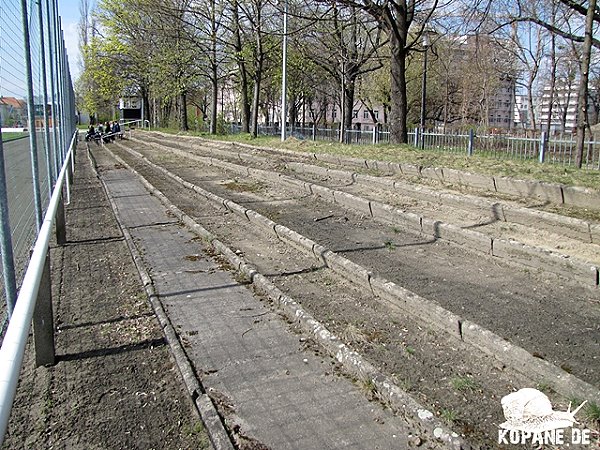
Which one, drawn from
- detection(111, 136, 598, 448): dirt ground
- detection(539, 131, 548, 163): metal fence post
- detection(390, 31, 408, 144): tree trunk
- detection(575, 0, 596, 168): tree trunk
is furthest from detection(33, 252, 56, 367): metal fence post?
detection(539, 131, 548, 163): metal fence post

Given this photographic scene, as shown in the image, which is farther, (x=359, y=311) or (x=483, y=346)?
(x=359, y=311)

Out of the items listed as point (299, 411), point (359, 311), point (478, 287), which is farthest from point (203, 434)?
point (478, 287)

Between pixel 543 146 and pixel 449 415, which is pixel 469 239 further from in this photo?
pixel 543 146

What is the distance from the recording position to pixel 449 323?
4.49 m

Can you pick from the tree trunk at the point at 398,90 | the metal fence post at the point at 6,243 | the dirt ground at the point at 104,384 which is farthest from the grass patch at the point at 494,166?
the metal fence post at the point at 6,243

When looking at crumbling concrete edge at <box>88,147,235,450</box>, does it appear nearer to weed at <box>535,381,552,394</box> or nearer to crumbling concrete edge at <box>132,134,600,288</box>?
weed at <box>535,381,552,394</box>

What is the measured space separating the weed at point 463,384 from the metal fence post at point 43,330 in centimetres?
309

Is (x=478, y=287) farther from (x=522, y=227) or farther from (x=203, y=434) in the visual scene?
(x=203, y=434)

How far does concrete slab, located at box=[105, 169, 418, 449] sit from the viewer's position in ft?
10.5

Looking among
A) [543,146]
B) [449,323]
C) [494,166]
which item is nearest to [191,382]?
[449,323]

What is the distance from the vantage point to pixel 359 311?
5.05 m

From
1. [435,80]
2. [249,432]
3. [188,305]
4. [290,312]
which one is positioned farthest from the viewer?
[435,80]

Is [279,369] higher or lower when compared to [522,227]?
lower

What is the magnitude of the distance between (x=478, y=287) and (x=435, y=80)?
5605 centimetres
